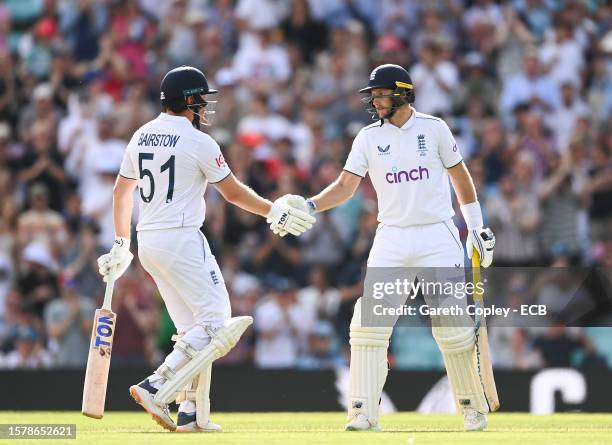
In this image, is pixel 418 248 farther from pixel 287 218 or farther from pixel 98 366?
pixel 98 366

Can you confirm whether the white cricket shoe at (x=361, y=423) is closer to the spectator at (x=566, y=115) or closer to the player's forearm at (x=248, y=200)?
the player's forearm at (x=248, y=200)

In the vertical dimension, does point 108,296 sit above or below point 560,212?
below

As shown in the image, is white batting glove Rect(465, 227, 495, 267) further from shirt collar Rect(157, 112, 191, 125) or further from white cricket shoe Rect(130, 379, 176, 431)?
white cricket shoe Rect(130, 379, 176, 431)

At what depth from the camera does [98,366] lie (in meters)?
8.34

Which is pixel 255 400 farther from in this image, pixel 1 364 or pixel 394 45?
pixel 394 45

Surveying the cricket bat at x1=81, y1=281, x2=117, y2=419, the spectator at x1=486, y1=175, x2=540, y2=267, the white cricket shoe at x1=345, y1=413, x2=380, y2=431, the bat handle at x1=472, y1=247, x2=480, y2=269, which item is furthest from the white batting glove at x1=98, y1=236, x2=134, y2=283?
the spectator at x1=486, y1=175, x2=540, y2=267

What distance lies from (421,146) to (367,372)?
1.43 metres

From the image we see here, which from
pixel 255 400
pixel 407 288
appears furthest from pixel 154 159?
pixel 255 400

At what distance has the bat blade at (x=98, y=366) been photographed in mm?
8273

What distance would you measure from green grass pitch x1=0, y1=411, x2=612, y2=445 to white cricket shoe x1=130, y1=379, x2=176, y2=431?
0.11 m

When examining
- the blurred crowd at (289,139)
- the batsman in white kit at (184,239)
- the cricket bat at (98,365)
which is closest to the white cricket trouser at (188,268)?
the batsman in white kit at (184,239)

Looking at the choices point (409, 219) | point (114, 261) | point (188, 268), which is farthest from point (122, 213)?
point (409, 219)

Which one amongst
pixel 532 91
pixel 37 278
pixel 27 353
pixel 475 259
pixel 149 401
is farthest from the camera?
pixel 532 91

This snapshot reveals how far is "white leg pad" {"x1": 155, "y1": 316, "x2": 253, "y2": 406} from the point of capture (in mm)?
8156
